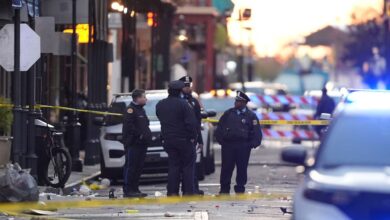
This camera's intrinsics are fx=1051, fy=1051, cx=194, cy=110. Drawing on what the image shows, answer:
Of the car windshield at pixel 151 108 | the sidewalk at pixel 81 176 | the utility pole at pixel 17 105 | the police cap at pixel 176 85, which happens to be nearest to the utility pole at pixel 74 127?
the sidewalk at pixel 81 176

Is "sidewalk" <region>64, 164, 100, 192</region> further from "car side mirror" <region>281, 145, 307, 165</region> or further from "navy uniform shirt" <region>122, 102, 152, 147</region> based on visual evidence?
"car side mirror" <region>281, 145, 307, 165</region>

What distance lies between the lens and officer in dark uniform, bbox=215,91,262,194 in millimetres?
16922

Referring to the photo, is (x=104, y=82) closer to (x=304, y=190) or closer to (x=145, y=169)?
(x=145, y=169)

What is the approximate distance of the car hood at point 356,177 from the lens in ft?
26.0

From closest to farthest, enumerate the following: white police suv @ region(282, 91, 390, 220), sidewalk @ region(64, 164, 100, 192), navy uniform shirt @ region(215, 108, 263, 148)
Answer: white police suv @ region(282, 91, 390, 220)
navy uniform shirt @ region(215, 108, 263, 148)
sidewalk @ region(64, 164, 100, 192)

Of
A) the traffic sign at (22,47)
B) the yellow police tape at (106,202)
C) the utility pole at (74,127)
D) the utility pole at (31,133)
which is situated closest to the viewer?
the yellow police tape at (106,202)

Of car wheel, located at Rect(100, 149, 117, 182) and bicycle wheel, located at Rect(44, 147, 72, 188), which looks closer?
bicycle wheel, located at Rect(44, 147, 72, 188)

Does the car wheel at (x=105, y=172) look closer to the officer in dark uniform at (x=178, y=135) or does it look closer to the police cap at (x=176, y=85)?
the officer in dark uniform at (x=178, y=135)

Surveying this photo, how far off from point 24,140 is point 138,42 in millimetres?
24641

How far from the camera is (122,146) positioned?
20250 mm

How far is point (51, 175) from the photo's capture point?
18062 mm

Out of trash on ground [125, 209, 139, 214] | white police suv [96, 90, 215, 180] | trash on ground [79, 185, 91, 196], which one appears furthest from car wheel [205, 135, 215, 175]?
trash on ground [125, 209, 139, 214]

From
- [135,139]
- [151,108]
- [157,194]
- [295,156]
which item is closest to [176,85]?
[135,139]

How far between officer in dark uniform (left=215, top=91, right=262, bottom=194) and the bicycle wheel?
8.83ft
